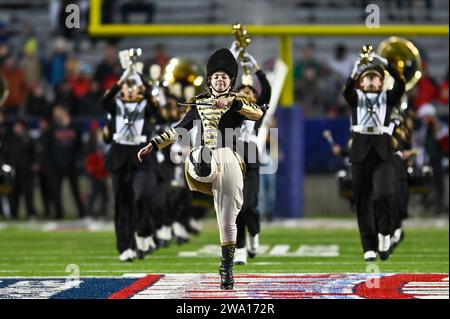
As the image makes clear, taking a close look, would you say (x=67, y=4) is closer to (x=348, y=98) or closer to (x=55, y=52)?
(x=55, y=52)

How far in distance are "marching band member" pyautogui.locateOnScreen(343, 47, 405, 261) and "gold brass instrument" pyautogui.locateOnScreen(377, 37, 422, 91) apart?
1709 millimetres

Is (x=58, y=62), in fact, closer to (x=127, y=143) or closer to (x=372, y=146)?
(x=127, y=143)

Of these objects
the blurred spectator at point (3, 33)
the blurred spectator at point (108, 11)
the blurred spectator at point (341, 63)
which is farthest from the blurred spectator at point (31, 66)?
the blurred spectator at point (341, 63)

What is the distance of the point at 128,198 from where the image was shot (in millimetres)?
15547

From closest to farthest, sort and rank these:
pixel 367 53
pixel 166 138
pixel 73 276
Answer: pixel 166 138 < pixel 73 276 < pixel 367 53

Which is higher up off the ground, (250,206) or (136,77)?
(136,77)

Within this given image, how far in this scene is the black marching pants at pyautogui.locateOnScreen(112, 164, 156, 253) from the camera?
15445 mm

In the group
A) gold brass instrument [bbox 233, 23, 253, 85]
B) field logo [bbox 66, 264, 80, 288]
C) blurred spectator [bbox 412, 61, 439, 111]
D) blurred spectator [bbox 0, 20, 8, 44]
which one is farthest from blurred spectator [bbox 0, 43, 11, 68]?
gold brass instrument [bbox 233, 23, 253, 85]

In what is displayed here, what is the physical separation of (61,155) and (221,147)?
11845 millimetres

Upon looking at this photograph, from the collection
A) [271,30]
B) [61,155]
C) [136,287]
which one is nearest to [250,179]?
[136,287]

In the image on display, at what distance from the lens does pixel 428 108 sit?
2269cm

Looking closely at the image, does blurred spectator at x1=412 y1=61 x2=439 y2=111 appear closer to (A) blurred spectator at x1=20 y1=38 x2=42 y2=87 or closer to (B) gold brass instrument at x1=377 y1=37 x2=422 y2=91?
(B) gold brass instrument at x1=377 y1=37 x2=422 y2=91

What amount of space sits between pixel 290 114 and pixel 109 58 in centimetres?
325
